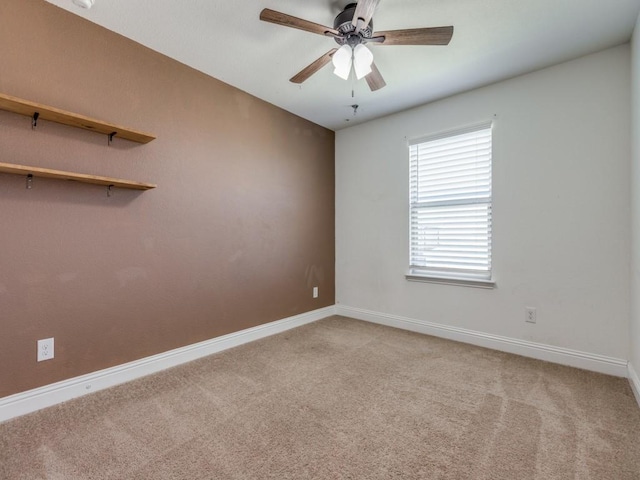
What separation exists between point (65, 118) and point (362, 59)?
1851 mm

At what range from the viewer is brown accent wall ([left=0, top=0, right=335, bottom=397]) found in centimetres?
180

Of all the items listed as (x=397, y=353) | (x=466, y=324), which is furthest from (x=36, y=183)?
(x=466, y=324)

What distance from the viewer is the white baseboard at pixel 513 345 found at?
2307 millimetres

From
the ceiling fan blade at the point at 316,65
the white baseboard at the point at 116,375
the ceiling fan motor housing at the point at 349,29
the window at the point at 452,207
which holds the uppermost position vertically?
the ceiling fan motor housing at the point at 349,29

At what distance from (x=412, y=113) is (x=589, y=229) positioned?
1.95 metres

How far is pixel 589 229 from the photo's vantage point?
7.76 feet

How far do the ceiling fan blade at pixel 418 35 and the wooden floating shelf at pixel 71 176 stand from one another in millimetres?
1828

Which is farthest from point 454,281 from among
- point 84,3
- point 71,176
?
point 84,3

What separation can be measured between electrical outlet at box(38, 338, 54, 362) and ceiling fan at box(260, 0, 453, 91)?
229cm

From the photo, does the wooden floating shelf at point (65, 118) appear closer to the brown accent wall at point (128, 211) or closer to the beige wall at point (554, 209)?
the brown accent wall at point (128, 211)

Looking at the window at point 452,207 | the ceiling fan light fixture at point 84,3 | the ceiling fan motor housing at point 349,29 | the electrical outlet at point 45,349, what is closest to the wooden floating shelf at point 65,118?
the ceiling fan light fixture at point 84,3

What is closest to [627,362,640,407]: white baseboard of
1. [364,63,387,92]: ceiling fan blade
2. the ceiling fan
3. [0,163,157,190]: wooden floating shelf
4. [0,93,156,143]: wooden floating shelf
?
the ceiling fan

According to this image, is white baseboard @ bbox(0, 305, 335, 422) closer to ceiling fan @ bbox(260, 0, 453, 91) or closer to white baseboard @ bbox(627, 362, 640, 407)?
ceiling fan @ bbox(260, 0, 453, 91)

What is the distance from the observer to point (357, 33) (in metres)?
1.86
